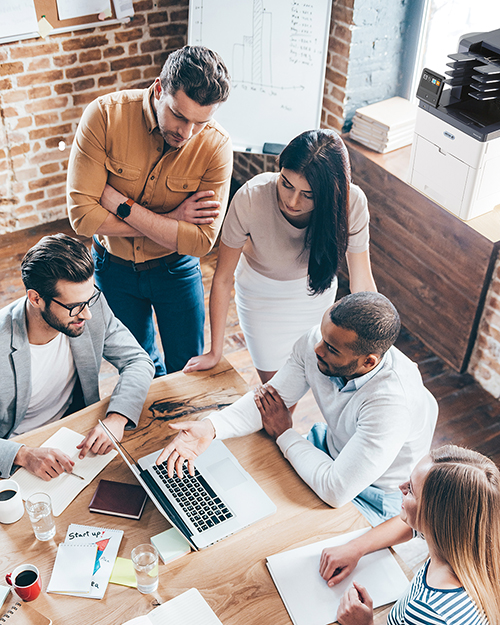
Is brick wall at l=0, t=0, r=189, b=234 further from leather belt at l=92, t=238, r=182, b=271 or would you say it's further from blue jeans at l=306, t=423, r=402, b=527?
blue jeans at l=306, t=423, r=402, b=527

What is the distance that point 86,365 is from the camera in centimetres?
204

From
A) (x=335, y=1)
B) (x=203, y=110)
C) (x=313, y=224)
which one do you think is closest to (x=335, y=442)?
(x=313, y=224)

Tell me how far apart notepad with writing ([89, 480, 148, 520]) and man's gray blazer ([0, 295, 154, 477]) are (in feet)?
0.76

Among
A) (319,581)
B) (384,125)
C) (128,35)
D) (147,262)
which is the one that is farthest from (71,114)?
(319,581)

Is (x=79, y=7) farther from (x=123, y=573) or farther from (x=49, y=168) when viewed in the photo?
(x=123, y=573)

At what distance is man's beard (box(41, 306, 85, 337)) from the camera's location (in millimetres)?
1859

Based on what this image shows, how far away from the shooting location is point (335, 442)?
6.35 ft

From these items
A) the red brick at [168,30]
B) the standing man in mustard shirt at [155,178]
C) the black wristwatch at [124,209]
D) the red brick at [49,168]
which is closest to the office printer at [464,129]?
the standing man in mustard shirt at [155,178]

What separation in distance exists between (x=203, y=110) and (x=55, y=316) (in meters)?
0.78

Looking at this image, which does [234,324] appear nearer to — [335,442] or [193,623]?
[335,442]

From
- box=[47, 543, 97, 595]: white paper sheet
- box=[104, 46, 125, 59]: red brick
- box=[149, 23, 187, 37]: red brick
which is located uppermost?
box=[149, 23, 187, 37]: red brick

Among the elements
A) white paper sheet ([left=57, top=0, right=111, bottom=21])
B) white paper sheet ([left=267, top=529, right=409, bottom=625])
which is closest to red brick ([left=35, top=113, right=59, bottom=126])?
white paper sheet ([left=57, top=0, right=111, bottom=21])

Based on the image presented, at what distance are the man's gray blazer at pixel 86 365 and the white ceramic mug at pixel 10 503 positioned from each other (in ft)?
0.34

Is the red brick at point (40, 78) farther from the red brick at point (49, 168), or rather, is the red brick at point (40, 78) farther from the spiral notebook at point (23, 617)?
the spiral notebook at point (23, 617)
